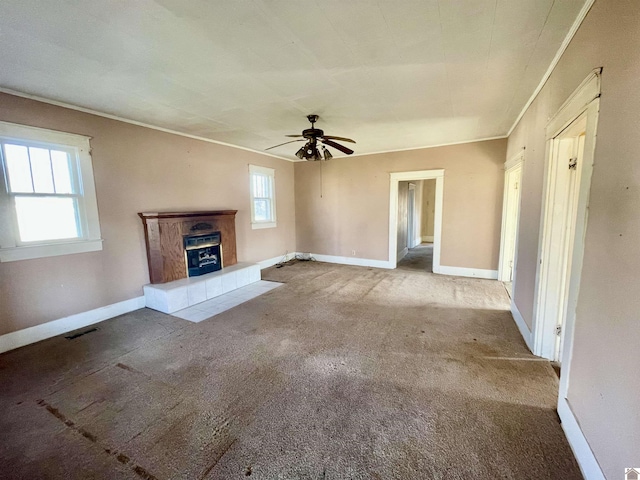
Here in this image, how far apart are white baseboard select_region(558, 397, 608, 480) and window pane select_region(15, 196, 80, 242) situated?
4934 millimetres

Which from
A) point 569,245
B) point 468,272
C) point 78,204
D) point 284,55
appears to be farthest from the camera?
point 468,272

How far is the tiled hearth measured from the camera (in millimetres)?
3639

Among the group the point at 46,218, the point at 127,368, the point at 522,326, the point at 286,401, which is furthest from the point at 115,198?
the point at 522,326

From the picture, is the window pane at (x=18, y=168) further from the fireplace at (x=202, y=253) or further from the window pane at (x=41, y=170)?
the fireplace at (x=202, y=253)

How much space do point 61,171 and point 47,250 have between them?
0.95 m

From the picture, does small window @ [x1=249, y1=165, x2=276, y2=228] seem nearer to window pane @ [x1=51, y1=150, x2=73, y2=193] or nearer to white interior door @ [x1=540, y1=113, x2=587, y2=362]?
window pane @ [x1=51, y1=150, x2=73, y2=193]

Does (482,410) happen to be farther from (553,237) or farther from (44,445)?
(44,445)

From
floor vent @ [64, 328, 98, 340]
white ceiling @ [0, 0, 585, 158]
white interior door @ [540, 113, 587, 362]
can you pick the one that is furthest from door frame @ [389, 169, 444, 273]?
floor vent @ [64, 328, 98, 340]

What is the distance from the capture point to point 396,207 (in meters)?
5.82

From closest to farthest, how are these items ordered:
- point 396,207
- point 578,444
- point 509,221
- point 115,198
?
1. point 578,444
2. point 115,198
3. point 509,221
4. point 396,207

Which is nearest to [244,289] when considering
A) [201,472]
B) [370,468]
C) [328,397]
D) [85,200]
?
[85,200]

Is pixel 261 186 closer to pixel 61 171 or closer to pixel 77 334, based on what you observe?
pixel 61 171

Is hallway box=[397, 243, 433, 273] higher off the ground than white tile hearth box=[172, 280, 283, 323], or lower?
higher

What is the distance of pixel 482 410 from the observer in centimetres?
182
